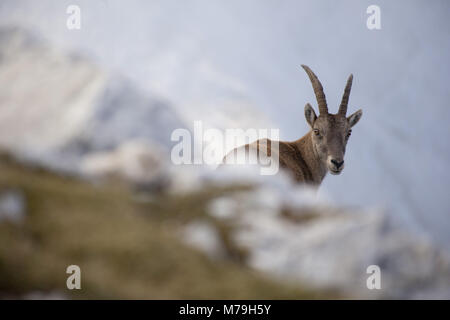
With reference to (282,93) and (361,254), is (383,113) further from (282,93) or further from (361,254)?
(361,254)

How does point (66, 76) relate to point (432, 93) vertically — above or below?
below

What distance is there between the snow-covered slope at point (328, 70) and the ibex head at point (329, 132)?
74.6 inches

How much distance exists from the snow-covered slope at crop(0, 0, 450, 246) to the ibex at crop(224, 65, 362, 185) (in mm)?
1662

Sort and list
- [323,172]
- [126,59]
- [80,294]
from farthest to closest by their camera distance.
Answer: [126,59]
[323,172]
[80,294]

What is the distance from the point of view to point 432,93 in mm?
11500

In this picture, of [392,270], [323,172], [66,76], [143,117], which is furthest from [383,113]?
[66,76]

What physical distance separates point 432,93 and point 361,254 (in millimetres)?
6246
